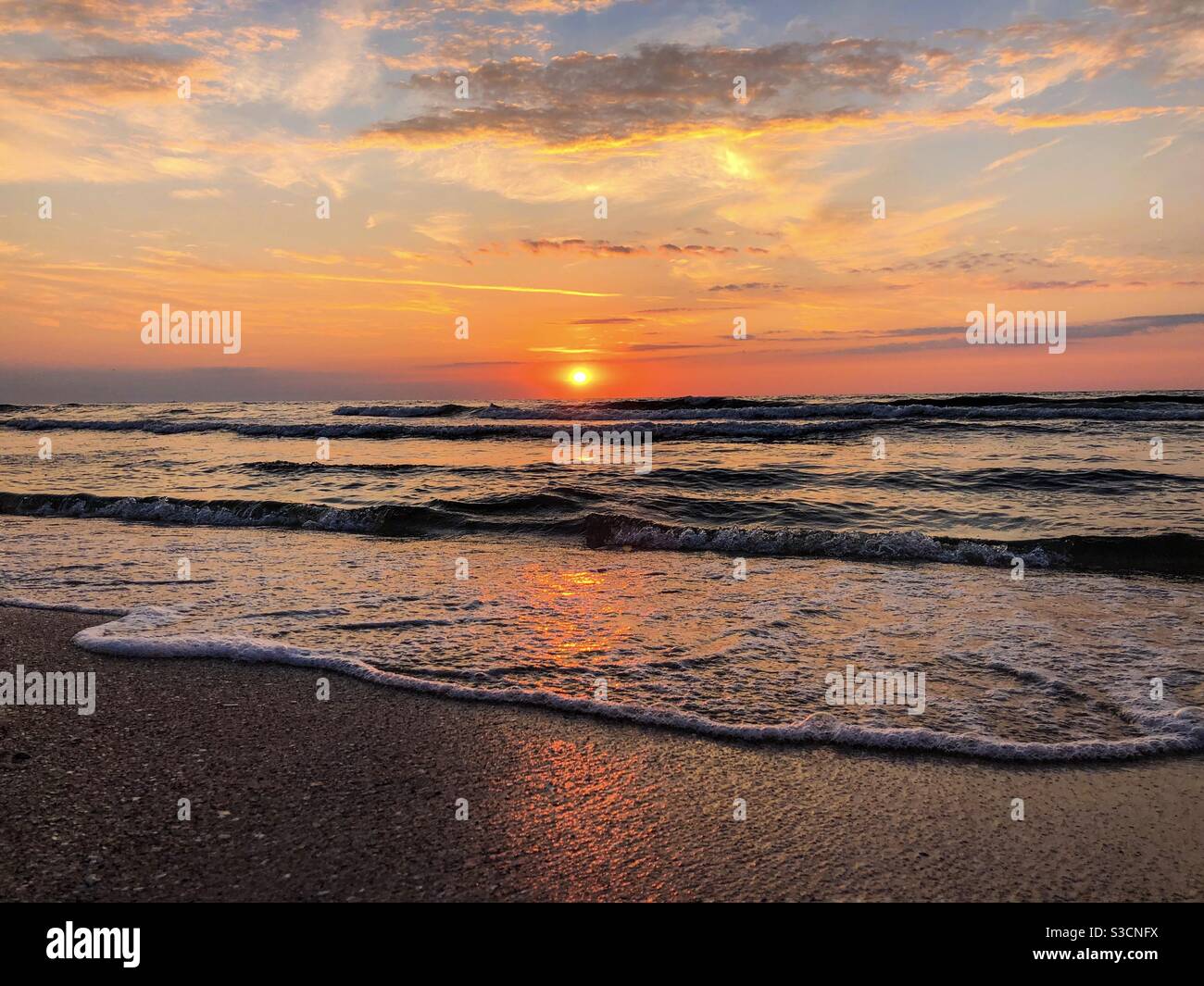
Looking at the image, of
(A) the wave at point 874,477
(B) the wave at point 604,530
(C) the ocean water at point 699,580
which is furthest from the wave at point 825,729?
(A) the wave at point 874,477

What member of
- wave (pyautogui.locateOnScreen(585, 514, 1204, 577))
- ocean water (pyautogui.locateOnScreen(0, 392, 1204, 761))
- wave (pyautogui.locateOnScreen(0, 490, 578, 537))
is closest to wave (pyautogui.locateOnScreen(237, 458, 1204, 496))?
ocean water (pyautogui.locateOnScreen(0, 392, 1204, 761))

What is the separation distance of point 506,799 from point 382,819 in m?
0.61

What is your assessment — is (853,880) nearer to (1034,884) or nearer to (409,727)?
(1034,884)

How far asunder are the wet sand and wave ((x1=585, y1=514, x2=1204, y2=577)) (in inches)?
275

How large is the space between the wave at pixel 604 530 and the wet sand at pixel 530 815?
717 centimetres

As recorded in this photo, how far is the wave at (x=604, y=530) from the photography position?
36.1 ft

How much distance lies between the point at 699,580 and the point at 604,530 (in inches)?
145

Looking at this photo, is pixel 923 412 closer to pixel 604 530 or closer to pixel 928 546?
pixel 928 546

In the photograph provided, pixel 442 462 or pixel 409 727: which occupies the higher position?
pixel 442 462

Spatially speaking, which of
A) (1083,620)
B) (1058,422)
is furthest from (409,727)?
(1058,422)

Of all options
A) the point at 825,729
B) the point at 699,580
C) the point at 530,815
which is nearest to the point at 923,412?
the point at 699,580

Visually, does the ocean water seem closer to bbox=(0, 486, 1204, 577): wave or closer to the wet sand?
bbox=(0, 486, 1204, 577): wave
